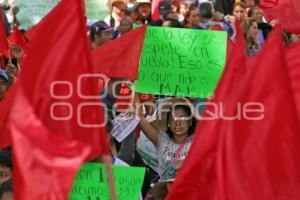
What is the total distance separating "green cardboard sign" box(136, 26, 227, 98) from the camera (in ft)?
26.7

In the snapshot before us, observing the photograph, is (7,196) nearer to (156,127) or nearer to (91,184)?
(91,184)

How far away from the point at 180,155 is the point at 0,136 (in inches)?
56.3

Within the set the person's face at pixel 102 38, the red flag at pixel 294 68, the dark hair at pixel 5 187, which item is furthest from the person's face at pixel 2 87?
the red flag at pixel 294 68

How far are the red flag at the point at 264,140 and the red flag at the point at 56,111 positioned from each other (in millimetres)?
642

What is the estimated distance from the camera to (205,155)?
5598 mm

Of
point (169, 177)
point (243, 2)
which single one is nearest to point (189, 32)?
point (169, 177)

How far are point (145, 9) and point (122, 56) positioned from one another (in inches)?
218

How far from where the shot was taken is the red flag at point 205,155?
218 inches

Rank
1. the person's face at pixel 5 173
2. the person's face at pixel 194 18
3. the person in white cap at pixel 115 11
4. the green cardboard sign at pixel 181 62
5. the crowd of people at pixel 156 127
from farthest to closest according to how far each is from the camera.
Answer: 1. the person in white cap at pixel 115 11
2. the person's face at pixel 194 18
3. the green cardboard sign at pixel 181 62
4. the crowd of people at pixel 156 127
5. the person's face at pixel 5 173

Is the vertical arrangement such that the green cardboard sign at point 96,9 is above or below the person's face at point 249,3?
above

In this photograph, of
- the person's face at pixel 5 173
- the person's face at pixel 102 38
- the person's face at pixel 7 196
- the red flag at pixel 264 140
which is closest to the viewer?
the red flag at pixel 264 140

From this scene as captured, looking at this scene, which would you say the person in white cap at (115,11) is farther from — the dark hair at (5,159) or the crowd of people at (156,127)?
the dark hair at (5,159)

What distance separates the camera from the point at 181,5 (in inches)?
565

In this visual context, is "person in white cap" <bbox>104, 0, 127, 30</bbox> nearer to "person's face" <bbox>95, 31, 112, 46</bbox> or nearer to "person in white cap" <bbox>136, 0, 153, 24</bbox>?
"person in white cap" <bbox>136, 0, 153, 24</bbox>
